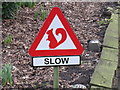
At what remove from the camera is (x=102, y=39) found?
18.2 ft

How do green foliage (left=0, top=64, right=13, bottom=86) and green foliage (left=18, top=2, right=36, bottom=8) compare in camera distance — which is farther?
green foliage (left=18, top=2, right=36, bottom=8)

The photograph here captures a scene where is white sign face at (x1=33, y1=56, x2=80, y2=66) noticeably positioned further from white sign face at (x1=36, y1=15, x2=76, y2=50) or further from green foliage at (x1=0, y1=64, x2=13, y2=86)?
green foliage at (x1=0, y1=64, x2=13, y2=86)

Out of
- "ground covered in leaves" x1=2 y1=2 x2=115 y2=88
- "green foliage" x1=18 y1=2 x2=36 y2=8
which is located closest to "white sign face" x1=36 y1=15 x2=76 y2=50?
"ground covered in leaves" x1=2 y1=2 x2=115 y2=88

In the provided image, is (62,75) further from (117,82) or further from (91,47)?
(91,47)

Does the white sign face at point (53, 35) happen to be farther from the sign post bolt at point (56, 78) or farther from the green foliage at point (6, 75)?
the green foliage at point (6, 75)

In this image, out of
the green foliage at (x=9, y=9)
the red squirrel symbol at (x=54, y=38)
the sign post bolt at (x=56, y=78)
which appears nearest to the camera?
the red squirrel symbol at (x=54, y=38)

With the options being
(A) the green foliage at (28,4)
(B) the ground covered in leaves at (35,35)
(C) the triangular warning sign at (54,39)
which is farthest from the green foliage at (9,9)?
(C) the triangular warning sign at (54,39)

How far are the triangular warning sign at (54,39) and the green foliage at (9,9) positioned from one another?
3.15 metres

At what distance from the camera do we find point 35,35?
5.66 meters

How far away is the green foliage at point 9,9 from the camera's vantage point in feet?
20.6

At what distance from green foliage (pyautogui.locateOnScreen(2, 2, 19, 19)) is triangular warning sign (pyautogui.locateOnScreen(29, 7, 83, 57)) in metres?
3.15

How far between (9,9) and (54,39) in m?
3.30

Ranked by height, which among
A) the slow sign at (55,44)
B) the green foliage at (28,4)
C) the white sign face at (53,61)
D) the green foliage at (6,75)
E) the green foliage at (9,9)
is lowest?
the green foliage at (6,75)

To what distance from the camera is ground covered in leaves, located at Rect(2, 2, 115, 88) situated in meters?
4.13
